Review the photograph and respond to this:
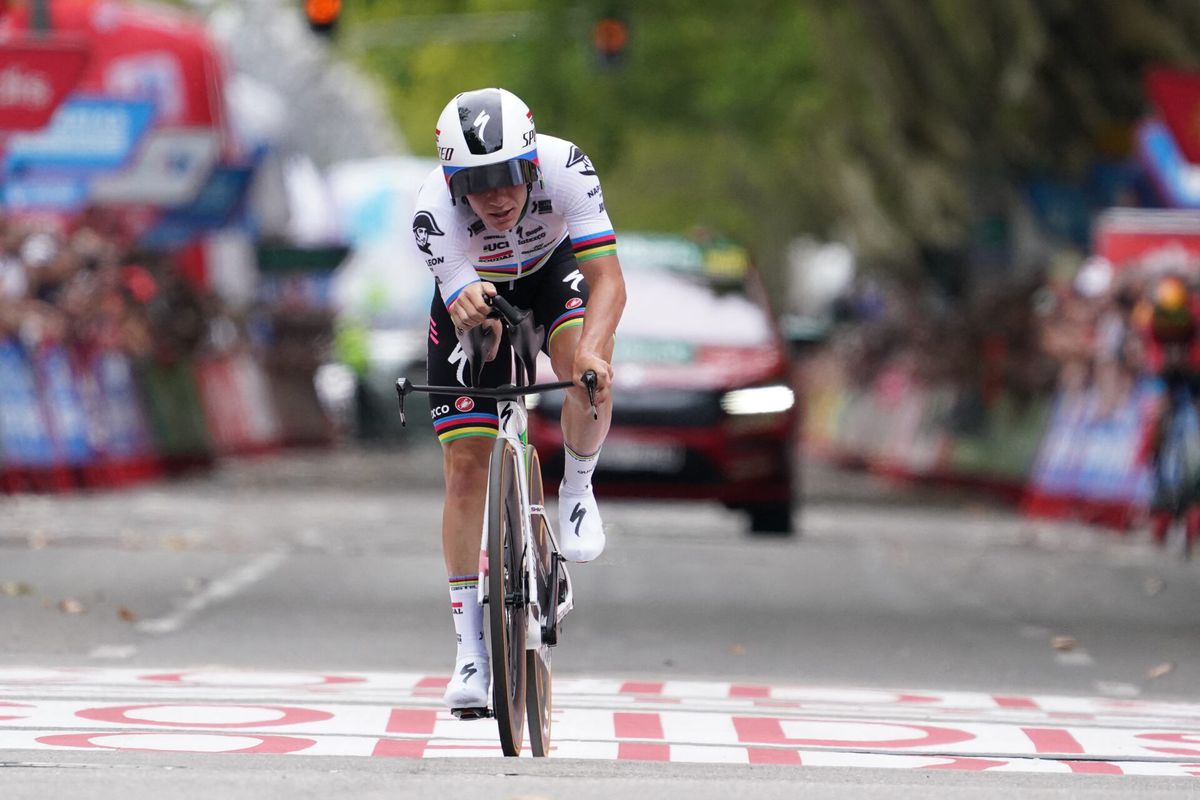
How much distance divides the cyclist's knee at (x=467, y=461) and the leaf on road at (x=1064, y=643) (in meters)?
4.43

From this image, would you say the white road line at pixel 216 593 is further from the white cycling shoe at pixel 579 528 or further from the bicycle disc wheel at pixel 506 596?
the bicycle disc wheel at pixel 506 596

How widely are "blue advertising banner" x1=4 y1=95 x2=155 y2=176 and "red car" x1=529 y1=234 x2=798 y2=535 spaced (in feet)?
29.5

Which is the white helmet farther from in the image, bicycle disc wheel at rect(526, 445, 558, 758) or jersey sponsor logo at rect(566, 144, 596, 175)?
bicycle disc wheel at rect(526, 445, 558, 758)

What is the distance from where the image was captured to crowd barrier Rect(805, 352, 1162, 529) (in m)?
20.4

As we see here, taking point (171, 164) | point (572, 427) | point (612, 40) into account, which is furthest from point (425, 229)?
point (612, 40)

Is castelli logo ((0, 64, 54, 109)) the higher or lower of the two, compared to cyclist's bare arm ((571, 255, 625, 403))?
higher

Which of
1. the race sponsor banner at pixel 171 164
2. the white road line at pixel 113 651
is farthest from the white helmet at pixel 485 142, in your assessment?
the race sponsor banner at pixel 171 164

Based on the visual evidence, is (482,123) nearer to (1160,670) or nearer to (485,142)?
(485,142)

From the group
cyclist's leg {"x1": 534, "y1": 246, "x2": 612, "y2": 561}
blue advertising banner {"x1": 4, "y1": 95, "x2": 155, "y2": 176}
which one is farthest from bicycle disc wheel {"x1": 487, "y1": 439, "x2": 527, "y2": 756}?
blue advertising banner {"x1": 4, "y1": 95, "x2": 155, "y2": 176}

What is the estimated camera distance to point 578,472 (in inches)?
309

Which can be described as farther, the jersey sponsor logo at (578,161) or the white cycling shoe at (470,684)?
the jersey sponsor logo at (578,161)

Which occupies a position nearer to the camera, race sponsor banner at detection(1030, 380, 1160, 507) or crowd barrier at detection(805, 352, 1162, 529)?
race sponsor banner at detection(1030, 380, 1160, 507)

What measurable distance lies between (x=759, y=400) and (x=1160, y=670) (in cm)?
700

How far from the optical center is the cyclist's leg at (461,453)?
25.0 ft
